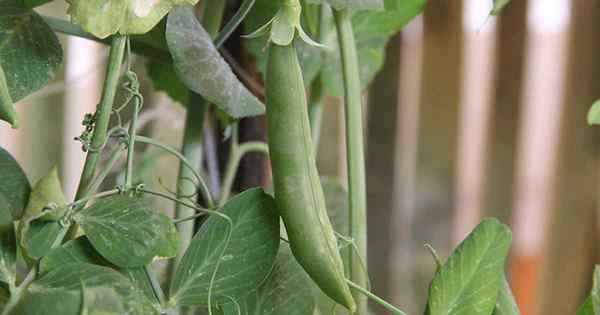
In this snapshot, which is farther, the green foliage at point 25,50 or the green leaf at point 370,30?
the green leaf at point 370,30

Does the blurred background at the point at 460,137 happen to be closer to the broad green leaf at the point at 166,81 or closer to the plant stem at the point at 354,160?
the broad green leaf at the point at 166,81

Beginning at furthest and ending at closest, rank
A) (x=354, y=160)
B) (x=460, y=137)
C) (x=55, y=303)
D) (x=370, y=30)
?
1. (x=460, y=137)
2. (x=370, y=30)
3. (x=354, y=160)
4. (x=55, y=303)

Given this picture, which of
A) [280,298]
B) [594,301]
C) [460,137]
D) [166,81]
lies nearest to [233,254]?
[280,298]

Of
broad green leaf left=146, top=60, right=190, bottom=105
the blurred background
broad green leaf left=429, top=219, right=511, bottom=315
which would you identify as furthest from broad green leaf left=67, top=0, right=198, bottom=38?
the blurred background

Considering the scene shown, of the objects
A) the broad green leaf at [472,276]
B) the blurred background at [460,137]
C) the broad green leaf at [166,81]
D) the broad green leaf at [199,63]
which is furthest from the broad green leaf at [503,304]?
the blurred background at [460,137]

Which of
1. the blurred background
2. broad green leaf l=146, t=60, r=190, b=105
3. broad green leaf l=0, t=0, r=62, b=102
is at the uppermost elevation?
broad green leaf l=0, t=0, r=62, b=102

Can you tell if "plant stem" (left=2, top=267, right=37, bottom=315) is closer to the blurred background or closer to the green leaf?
the green leaf

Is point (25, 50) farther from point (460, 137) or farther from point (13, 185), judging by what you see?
point (460, 137)
